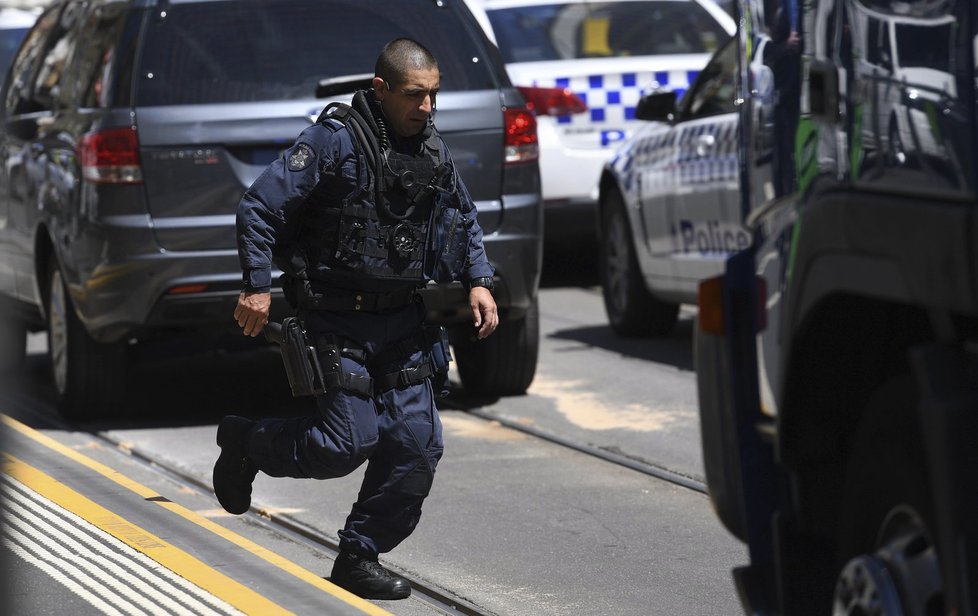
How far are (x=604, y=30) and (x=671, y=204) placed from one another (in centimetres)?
309

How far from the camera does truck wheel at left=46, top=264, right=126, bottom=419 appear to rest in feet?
26.0

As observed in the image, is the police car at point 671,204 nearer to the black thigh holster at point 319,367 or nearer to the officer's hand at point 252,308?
the black thigh holster at point 319,367

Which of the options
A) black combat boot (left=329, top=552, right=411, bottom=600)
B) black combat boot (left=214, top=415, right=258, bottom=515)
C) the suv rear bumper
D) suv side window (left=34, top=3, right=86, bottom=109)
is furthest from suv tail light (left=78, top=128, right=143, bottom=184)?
black combat boot (left=329, top=552, right=411, bottom=600)

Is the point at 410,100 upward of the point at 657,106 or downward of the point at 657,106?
upward

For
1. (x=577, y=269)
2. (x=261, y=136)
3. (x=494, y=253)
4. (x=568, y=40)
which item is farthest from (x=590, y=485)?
(x=577, y=269)

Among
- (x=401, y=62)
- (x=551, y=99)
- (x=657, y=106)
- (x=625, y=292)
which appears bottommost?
(x=625, y=292)

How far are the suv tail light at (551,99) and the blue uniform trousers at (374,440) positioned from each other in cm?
674

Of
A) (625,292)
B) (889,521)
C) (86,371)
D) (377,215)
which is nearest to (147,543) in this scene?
(377,215)

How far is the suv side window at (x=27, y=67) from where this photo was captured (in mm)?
9156

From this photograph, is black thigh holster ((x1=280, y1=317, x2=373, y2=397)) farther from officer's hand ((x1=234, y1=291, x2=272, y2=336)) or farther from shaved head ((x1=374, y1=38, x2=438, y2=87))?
shaved head ((x1=374, y1=38, x2=438, y2=87))

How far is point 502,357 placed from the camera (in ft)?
27.1

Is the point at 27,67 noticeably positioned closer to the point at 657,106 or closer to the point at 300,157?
the point at 657,106

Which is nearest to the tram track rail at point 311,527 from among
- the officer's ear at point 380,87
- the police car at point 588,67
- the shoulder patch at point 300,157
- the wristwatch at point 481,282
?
the wristwatch at point 481,282

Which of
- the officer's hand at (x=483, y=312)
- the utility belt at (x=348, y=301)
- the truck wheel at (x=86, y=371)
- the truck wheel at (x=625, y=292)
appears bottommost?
the truck wheel at (x=625, y=292)
